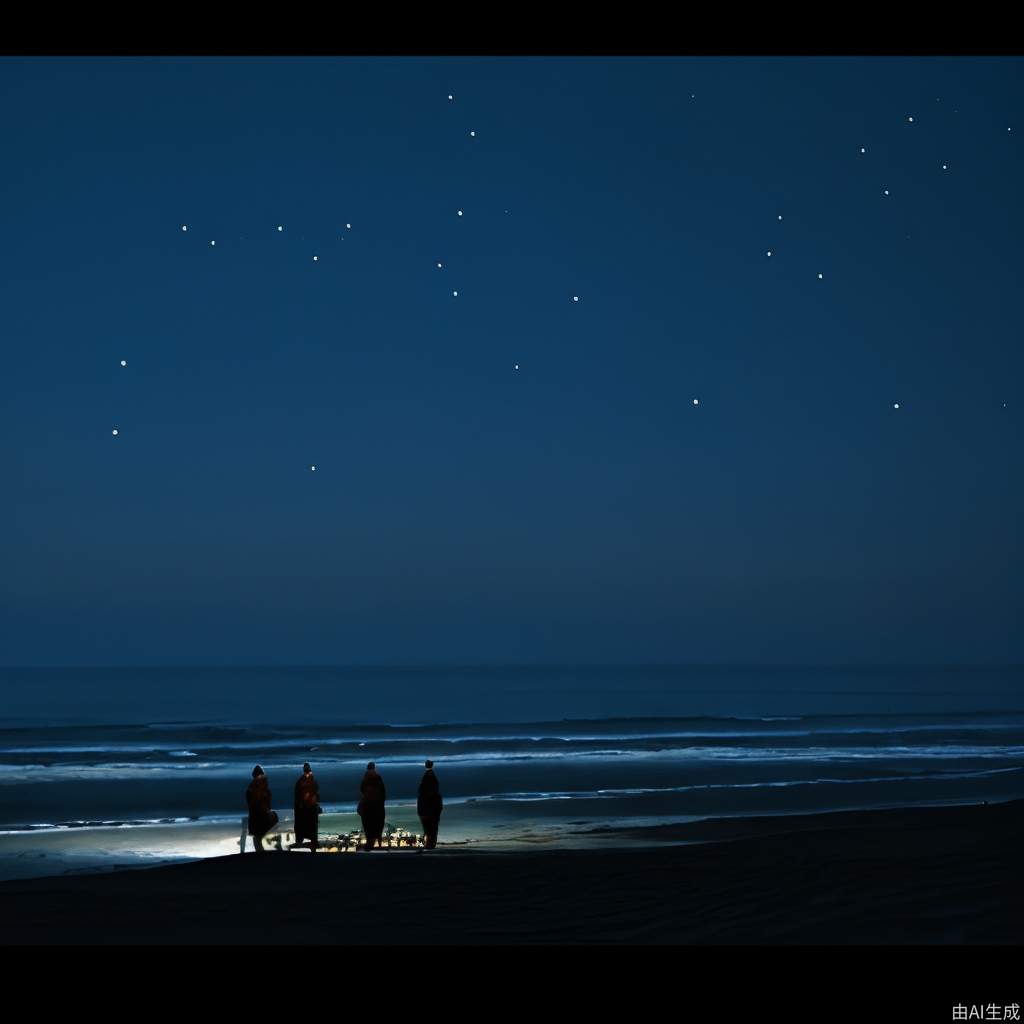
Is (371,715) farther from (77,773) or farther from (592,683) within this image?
(592,683)

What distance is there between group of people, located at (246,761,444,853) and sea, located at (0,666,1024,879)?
0.41 m

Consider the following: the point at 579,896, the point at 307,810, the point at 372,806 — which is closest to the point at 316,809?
the point at 307,810

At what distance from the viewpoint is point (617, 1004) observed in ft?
21.1

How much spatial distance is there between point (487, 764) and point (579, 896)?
89.2 feet

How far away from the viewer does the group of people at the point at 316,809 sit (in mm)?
15594

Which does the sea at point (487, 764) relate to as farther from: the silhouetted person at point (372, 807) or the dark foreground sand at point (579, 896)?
the dark foreground sand at point (579, 896)

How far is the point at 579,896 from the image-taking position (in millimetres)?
11641

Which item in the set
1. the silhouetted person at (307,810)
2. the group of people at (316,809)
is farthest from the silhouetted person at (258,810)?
the silhouetted person at (307,810)

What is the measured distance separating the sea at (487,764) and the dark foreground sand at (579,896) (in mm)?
2852

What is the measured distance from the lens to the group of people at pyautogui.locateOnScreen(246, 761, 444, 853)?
51.2 feet

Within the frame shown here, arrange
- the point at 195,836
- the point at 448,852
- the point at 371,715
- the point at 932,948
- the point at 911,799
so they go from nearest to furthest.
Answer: the point at 932,948 < the point at 448,852 < the point at 195,836 < the point at 911,799 < the point at 371,715

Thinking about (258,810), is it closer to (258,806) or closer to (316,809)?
(258,806)

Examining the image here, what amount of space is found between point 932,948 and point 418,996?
2650 mm
